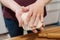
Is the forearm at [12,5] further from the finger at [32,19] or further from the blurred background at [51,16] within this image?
the blurred background at [51,16]

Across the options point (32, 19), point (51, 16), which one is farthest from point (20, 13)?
point (51, 16)

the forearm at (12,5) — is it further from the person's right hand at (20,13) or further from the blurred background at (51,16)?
the blurred background at (51,16)

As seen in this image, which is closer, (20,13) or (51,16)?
(20,13)

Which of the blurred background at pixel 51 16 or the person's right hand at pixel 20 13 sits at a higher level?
the person's right hand at pixel 20 13

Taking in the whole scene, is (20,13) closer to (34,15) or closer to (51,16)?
(34,15)

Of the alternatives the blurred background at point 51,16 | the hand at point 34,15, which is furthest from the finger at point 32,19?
the blurred background at point 51,16

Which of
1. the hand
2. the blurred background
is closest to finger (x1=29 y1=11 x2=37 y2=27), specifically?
the hand

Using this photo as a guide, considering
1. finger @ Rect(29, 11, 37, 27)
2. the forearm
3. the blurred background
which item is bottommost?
the blurred background

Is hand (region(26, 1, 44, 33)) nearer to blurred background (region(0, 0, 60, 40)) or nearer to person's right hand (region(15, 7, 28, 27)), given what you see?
person's right hand (region(15, 7, 28, 27))

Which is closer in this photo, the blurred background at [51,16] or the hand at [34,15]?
the hand at [34,15]

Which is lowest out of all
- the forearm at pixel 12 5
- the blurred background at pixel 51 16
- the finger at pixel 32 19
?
the blurred background at pixel 51 16

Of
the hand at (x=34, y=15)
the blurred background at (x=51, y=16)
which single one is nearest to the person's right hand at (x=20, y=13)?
the hand at (x=34, y=15)

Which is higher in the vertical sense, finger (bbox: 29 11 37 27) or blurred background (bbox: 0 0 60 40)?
finger (bbox: 29 11 37 27)

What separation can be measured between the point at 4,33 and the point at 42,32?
1.34 m
